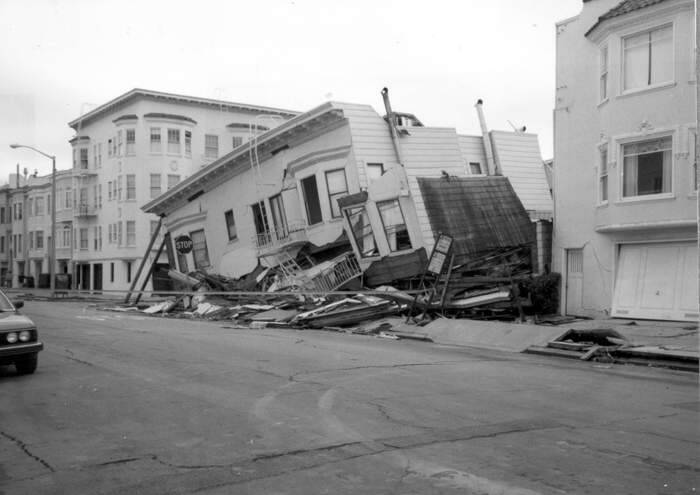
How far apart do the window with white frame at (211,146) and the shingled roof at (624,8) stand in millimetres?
40223

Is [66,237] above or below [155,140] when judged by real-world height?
below

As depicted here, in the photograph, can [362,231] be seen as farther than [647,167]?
Yes

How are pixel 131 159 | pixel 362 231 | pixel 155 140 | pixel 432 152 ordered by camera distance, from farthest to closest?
pixel 131 159
pixel 155 140
pixel 432 152
pixel 362 231

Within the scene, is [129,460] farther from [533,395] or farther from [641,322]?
[641,322]

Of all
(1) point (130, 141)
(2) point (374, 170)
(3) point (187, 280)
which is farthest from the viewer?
(1) point (130, 141)

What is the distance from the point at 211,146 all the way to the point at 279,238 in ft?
91.6

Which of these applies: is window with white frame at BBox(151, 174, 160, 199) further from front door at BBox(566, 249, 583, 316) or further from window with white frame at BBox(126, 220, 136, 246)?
front door at BBox(566, 249, 583, 316)

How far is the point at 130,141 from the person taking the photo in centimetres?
5459

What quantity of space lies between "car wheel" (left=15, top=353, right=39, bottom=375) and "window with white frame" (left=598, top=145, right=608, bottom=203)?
16236 millimetres

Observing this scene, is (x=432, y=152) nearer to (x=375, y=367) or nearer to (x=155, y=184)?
(x=375, y=367)

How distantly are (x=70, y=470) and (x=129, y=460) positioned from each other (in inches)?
18.8

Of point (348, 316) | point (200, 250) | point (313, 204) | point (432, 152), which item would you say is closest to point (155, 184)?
point (200, 250)

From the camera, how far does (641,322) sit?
18.8 meters

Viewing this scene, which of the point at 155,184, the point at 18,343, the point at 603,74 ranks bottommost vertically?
the point at 18,343
